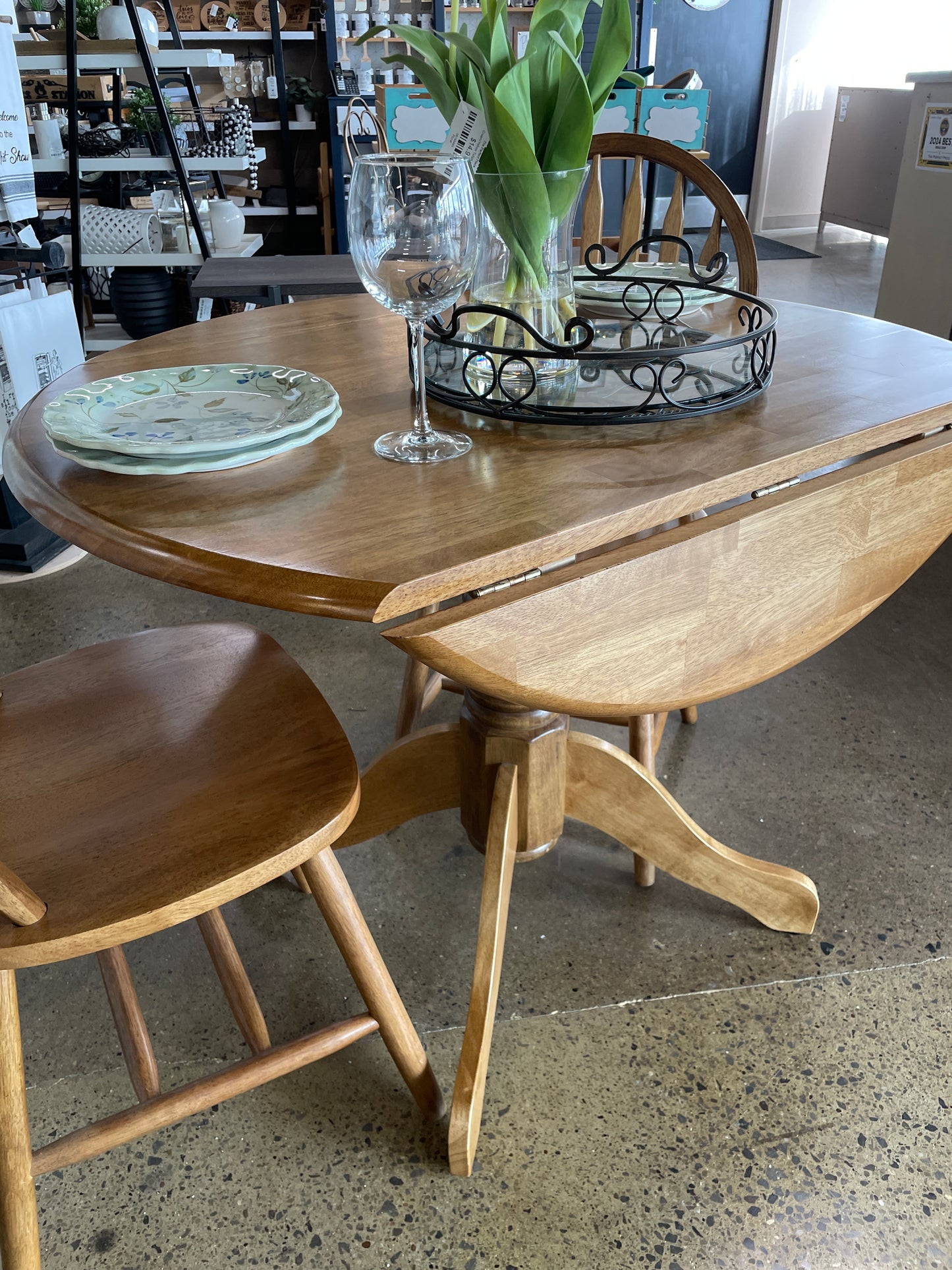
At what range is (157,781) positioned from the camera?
914 mm

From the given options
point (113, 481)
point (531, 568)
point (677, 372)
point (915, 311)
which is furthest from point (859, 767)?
point (915, 311)

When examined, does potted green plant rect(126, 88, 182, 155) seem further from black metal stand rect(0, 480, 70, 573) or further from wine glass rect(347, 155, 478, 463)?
wine glass rect(347, 155, 478, 463)

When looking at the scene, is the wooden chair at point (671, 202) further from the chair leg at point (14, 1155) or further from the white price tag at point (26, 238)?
the white price tag at point (26, 238)

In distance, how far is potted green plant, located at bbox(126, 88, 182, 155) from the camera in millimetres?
3611

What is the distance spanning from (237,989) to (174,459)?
65cm

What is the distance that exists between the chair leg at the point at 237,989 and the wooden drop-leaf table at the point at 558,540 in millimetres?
247

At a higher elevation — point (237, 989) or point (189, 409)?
point (189, 409)

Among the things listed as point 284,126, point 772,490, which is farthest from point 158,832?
point 284,126

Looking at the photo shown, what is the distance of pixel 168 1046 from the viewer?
4.02 ft

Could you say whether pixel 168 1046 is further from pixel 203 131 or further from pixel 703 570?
pixel 203 131

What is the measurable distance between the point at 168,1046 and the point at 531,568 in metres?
0.87

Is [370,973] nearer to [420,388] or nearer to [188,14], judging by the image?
[420,388]

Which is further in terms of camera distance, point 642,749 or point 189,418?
point 642,749

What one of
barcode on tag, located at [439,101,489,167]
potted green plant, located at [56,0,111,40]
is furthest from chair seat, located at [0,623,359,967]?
potted green plant, located at [56,0,111,40]
